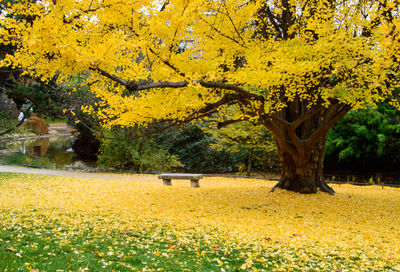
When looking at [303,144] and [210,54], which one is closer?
[210,54]

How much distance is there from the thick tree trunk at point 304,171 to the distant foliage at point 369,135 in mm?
6177

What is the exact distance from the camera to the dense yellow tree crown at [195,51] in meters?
6.34

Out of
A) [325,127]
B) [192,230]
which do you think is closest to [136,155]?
[325,127]

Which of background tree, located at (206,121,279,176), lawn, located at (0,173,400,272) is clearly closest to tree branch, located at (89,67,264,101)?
lawn, located at (0,173,400,272)

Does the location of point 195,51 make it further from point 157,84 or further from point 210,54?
point 157,84

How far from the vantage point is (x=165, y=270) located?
4027 millimetres

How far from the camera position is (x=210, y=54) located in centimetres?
855

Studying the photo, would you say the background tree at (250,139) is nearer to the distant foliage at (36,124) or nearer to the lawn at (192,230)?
the lawn at (192,230)

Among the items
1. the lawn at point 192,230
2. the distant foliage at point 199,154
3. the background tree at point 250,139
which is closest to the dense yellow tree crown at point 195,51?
the lawn at point 192,230

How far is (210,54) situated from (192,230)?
4.30 m

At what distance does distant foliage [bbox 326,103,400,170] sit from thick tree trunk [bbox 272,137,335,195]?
618cm

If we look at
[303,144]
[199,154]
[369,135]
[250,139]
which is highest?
[369,135]

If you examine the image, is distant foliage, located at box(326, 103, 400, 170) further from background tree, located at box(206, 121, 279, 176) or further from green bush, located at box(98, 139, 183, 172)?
green bush, located at box(98, 139, 183, 172)

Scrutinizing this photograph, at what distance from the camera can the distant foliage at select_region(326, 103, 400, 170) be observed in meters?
15.9
